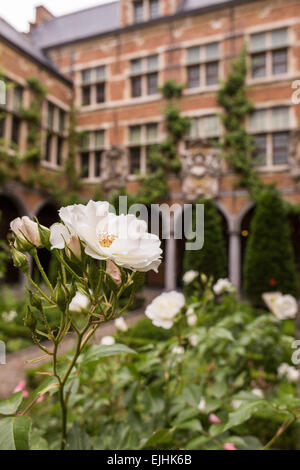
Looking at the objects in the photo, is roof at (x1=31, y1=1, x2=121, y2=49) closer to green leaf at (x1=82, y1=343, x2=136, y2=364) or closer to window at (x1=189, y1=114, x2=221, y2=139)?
window at (x1=189, y1=114, x2=221, y2=139)

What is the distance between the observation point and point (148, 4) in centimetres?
994

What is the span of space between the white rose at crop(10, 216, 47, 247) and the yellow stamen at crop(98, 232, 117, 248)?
9 centimetres

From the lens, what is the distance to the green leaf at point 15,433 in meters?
0.41

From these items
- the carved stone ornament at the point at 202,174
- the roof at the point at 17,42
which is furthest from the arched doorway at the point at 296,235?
the roof at the point at 17,42

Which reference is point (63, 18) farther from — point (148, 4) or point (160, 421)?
point (160, 421)

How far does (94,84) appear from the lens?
10.1 m

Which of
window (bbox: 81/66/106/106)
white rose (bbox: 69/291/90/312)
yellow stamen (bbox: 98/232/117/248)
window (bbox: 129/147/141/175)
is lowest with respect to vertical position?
white rose (bbox: 69/291/90/312)

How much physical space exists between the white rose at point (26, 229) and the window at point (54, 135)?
945 cm

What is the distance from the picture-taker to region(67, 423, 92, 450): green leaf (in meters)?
0.63

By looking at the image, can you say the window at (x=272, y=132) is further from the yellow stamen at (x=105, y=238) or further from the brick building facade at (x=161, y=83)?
the yellow stamen at (x=105, y=238)

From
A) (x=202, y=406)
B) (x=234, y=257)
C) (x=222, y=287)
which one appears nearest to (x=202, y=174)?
(x=234, y=257)

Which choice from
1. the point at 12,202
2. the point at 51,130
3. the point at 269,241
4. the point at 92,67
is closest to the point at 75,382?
the point at 269,241

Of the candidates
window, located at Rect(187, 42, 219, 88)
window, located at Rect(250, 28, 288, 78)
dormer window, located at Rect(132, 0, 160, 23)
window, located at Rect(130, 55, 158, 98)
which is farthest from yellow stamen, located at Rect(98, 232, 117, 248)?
dormer window, located at Rect(132, 0, 160, 23)

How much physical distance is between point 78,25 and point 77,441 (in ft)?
43.8
